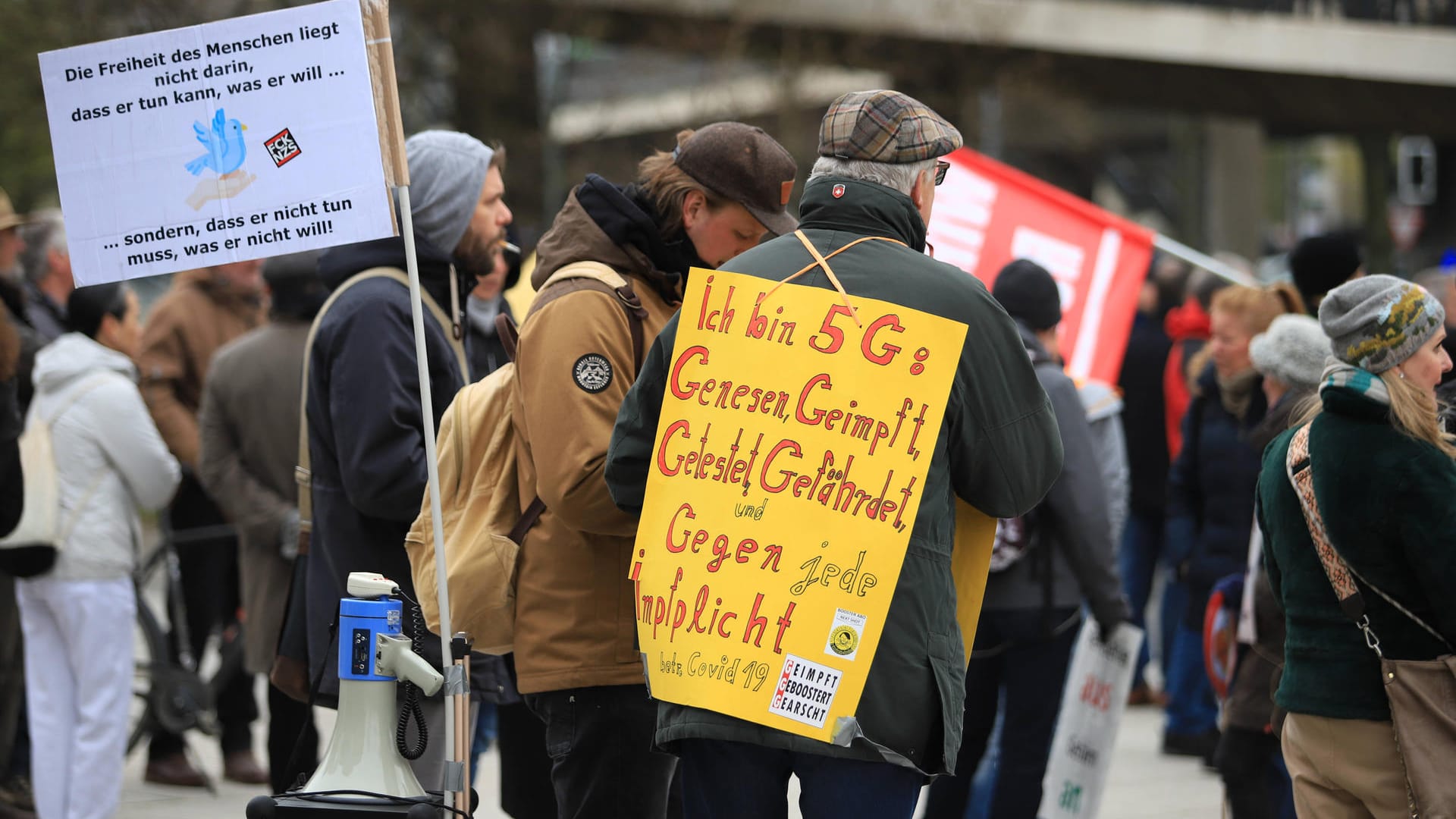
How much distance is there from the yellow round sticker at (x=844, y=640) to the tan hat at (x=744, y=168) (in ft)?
3.58

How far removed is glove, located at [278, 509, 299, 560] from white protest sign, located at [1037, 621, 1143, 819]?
266cm

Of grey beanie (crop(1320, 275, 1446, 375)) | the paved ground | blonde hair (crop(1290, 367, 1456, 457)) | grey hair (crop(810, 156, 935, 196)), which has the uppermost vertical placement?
grey hair (crop(810, 156, 935, 196))

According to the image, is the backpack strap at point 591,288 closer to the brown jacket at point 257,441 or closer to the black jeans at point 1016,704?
the black jeans at point 1016,704

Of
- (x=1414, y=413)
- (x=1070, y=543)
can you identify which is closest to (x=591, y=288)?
(x=1414, y=413)

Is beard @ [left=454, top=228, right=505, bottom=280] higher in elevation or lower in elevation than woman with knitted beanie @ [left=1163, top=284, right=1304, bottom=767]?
higher

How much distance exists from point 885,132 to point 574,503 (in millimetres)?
956

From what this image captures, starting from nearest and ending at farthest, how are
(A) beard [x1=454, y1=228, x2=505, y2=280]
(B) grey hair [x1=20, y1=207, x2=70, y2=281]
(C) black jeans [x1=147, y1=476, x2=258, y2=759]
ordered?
1. (A) beard [x1=454, y1=228, x2=505, y2=280]
2. (B) grey hair [x1=20, y1=207, x2=70, y2=281]
3. (C) black jeans [x1=147, y1=476, x2=258, y2=759]

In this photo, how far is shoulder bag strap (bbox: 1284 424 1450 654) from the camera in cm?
371

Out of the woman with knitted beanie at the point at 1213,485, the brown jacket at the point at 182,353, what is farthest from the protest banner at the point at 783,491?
the brown jacket at the point at 182,353

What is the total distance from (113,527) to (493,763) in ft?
8.09

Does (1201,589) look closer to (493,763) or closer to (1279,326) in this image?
(1279,326)

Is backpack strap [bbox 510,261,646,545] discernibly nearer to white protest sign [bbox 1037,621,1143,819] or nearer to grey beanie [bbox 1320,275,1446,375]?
grey beanie [bbox 1320,275,1446,375]

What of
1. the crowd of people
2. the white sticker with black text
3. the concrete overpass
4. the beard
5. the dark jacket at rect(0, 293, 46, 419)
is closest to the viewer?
the white sticker with black text

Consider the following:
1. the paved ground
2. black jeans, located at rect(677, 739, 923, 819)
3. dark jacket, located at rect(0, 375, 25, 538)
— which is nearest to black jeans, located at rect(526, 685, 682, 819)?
black jeans, located at rect(677, 739, 923, 819)
